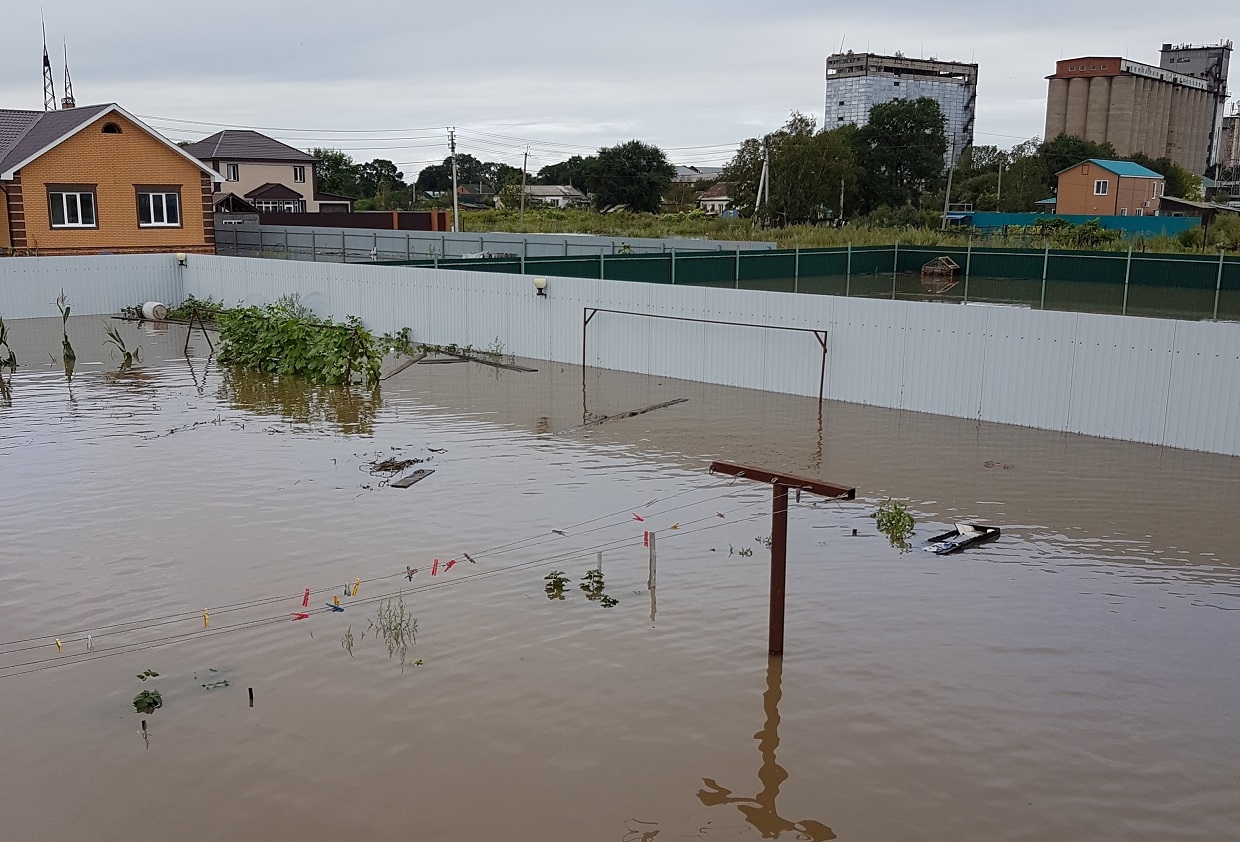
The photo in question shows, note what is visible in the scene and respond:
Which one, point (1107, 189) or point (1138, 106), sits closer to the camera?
point (1107, 189)

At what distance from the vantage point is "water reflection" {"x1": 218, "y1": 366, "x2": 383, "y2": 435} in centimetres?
1633

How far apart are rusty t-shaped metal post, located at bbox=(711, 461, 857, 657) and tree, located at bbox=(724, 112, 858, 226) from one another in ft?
183

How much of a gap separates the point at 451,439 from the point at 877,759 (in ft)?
30.2

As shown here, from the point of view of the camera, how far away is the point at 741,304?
61.2ft

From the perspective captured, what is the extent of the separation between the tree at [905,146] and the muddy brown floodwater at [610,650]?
78557mm

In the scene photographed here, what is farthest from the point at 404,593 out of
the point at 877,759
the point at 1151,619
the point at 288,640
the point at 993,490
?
the point at 993,490

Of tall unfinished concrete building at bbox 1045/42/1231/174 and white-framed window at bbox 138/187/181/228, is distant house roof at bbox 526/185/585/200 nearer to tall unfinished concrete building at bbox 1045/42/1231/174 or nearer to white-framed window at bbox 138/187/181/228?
tall unfinished concrete building at bbox 1045/42/1231/174

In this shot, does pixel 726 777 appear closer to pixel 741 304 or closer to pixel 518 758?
pixel 518 758

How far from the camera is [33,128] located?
37438 mm

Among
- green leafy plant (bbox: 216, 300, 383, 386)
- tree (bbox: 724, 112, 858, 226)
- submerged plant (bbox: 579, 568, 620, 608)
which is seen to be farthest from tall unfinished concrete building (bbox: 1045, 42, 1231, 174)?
submerged plant (bbox: 579, 568, 620, 608)

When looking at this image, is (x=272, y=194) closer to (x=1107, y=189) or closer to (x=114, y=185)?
(x=114, y=185)

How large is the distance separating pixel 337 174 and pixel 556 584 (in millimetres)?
104462

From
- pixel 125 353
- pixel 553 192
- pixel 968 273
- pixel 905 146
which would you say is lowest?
pixel 125 353

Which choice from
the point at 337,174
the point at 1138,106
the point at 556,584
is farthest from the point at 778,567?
the point at 1138,106
